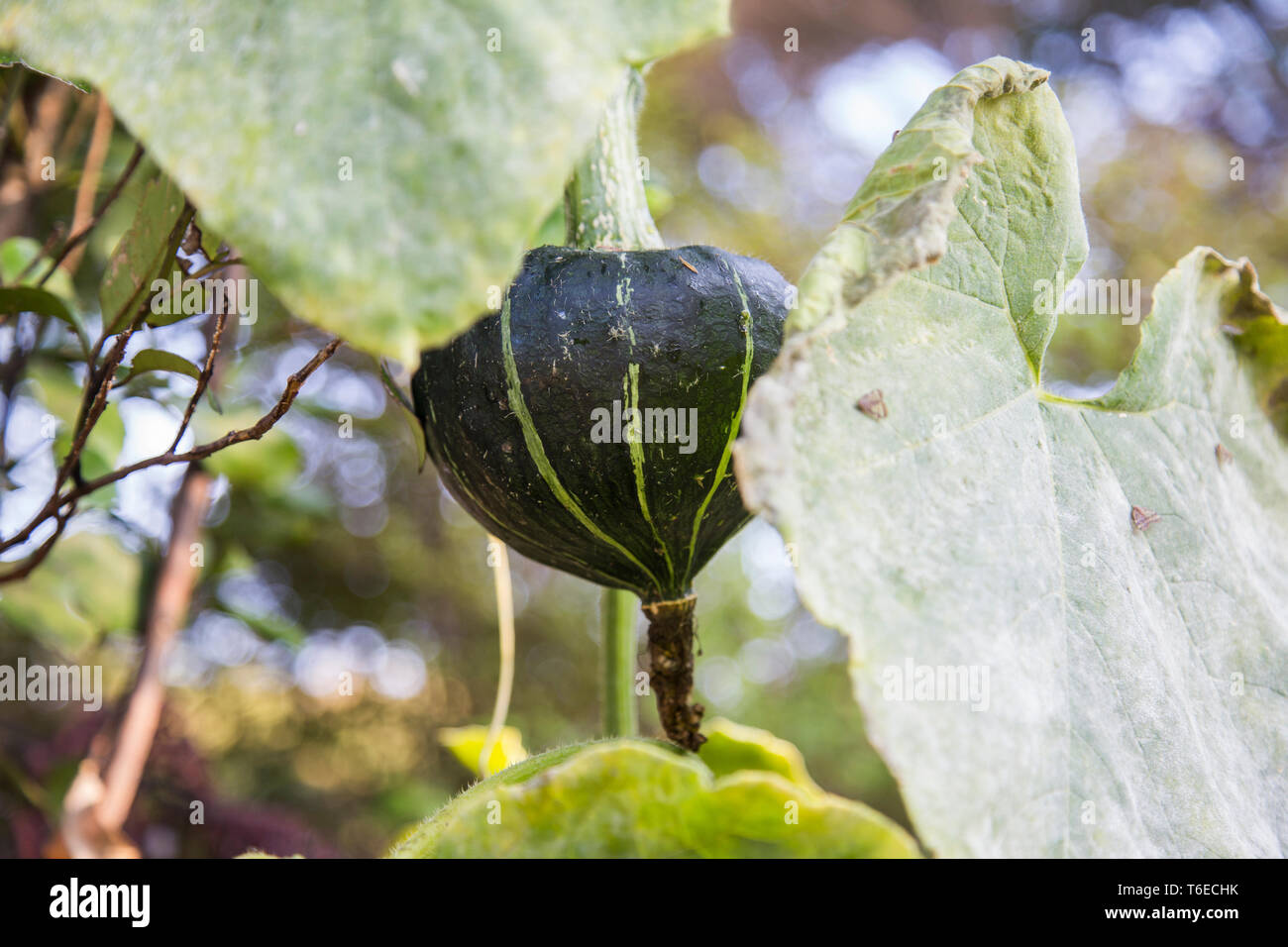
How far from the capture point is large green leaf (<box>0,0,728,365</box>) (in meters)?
0.21

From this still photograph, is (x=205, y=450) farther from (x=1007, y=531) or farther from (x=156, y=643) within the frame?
(x=156, y=643)

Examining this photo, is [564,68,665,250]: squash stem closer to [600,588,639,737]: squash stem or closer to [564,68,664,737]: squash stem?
[564,68,664,737]: squash stem

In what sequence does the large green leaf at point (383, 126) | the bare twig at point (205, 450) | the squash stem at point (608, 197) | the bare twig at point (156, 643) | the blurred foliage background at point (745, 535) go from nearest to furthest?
1. the large green leaf at point (383, 126)
2. the bare twig at point (205, 450)
3. the squash stem at point (608, 197)
4. the bare twig at point (156, 643)
5. the blurred foliage background at point (745, 535)

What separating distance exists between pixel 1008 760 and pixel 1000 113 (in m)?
0.26

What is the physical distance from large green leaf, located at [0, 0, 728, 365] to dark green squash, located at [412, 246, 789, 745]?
16cm

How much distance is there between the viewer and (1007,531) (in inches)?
12.7

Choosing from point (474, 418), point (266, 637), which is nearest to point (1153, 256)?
point (266, 637)

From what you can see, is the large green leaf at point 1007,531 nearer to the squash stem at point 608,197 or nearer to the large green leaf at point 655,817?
the large green leaf at point 655,817

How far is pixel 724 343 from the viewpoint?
0.41 m

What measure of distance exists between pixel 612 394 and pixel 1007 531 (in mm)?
163

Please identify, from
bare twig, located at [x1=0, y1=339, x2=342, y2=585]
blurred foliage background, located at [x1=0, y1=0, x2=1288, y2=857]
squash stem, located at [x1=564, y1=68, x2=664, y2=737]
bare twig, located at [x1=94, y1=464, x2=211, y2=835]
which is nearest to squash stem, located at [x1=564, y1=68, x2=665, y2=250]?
squash stem, located at [x1=564, y1=68, x2=664, y2=737]

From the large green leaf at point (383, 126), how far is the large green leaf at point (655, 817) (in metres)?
0.15

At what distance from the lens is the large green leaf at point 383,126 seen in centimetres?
21

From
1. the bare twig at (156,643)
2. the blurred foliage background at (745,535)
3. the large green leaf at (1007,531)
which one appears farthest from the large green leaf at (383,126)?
the blurred foliage background at (745,535)
